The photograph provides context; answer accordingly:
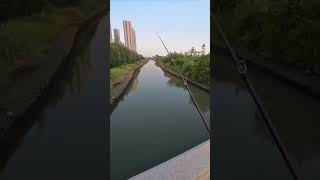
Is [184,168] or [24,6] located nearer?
[24,6]

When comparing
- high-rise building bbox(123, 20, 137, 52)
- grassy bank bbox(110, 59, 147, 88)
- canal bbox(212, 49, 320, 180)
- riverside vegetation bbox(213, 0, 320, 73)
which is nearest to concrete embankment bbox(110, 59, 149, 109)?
grassy bank bbox(110, 59, 147, 88)

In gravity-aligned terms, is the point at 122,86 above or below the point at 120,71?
below

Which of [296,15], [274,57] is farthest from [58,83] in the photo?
[296,15]

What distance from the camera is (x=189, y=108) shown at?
388 centimetres

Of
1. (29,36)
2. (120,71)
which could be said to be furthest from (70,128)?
(120,71)

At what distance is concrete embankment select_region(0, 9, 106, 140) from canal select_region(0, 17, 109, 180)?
40 millimetres

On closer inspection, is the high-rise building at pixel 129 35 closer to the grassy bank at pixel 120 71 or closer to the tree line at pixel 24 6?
the grassy bank at pixel 120 71

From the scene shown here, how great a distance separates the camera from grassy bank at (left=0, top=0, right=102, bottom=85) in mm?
2096

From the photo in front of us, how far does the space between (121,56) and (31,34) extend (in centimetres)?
136

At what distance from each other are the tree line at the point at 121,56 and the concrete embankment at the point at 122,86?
0.08 m

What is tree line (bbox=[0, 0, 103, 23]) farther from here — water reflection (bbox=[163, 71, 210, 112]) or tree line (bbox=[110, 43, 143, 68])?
water reflection (bbox=[163, 71, 210, 112])

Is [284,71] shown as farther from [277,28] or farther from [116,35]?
[116,35]

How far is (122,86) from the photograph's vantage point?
3.32 metres

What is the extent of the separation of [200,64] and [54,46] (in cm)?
142
